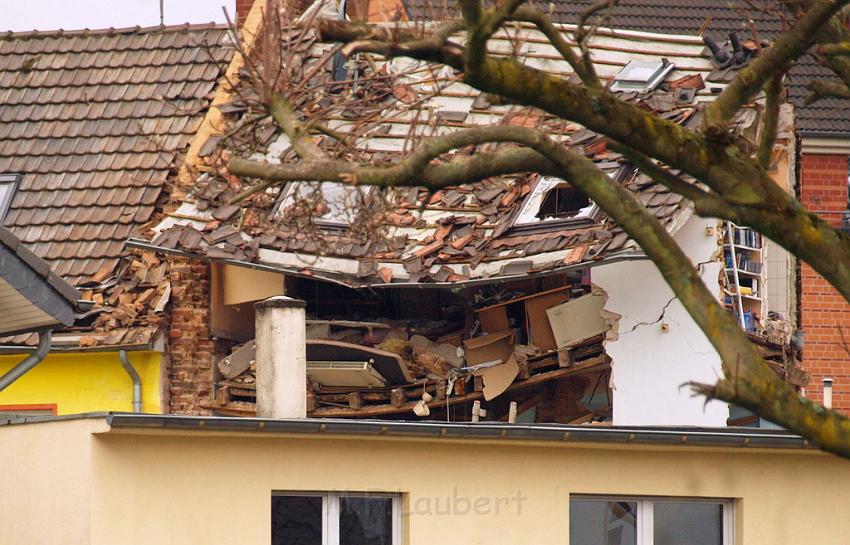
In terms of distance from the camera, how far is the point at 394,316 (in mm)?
18594

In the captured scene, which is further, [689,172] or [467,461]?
[467,461]

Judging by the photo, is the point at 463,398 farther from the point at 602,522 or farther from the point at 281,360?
the point at 602,522

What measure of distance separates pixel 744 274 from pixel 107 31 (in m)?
9.06

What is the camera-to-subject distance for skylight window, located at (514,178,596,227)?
55.9 feet

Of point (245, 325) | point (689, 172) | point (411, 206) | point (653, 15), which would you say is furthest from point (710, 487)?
point (653, 15)

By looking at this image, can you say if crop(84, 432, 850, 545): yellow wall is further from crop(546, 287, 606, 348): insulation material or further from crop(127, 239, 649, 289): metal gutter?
crop(546, 287, 606, 348): insulation material

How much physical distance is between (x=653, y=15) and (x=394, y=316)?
33.4 feet

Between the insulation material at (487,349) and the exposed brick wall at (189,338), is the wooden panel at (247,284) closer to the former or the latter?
the exposed brick wall at (189,338)

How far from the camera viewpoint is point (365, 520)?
12.1 meters

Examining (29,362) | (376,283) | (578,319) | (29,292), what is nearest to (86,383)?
(376,283)

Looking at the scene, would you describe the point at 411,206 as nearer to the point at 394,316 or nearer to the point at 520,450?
the point at 394,316

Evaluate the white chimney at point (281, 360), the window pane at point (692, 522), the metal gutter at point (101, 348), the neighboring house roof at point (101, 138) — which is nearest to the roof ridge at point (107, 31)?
the neighboring house roof at point (101, 138)

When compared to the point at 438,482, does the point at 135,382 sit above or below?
above

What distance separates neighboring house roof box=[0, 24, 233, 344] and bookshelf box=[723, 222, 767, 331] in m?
6.16
